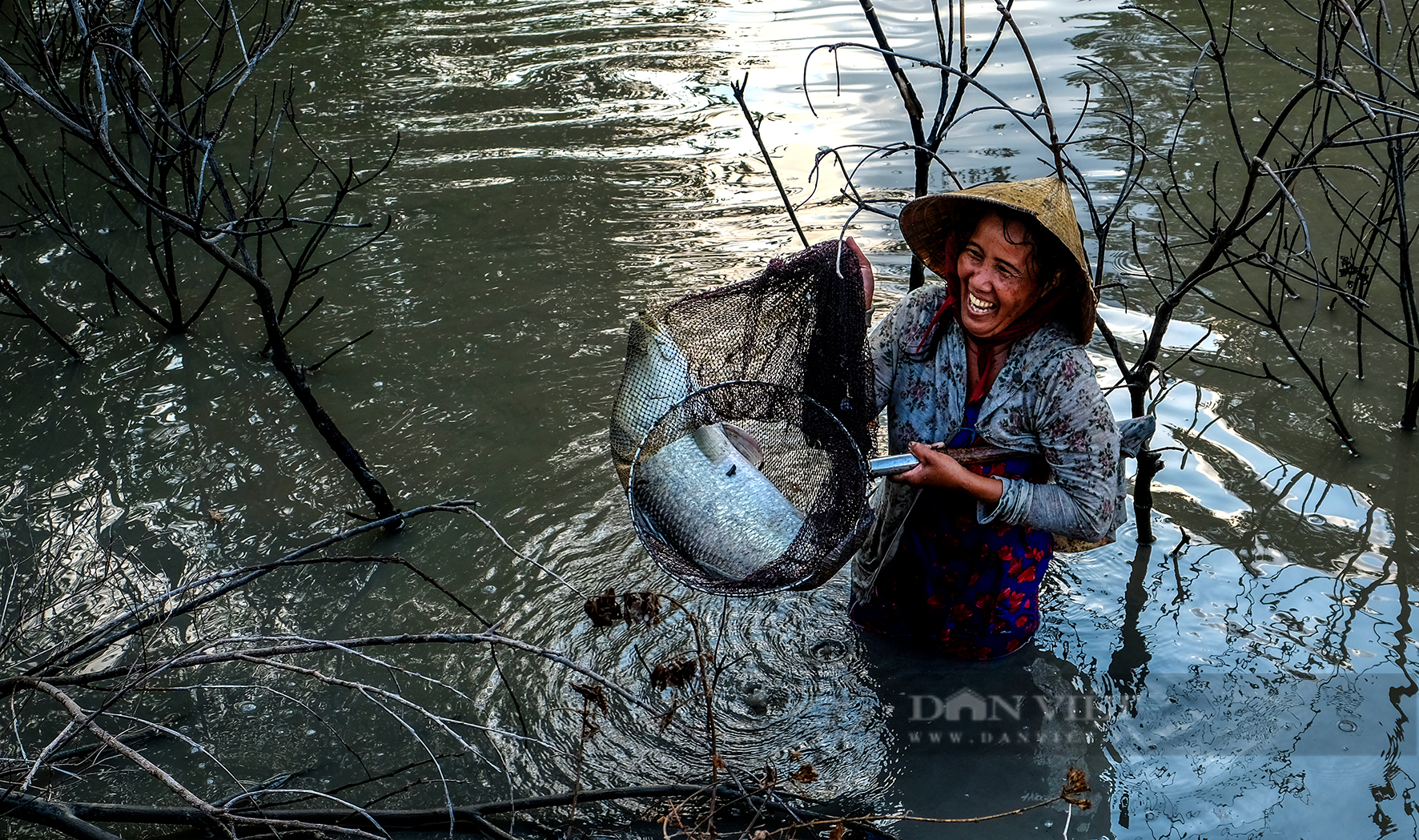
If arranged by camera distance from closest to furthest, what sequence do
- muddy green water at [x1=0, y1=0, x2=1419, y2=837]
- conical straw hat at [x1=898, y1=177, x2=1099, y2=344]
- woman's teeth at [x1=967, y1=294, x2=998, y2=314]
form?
conical straw hat at [x1=898, y1=177, x2=1099, y2=344], woman's teeth at [x1=967, y1=294, x2=998, y2=314], muddy green water at [x1=0, y1=0, x2=1419, y2=837]

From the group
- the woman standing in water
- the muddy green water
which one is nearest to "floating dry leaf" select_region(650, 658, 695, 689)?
the muddy green water

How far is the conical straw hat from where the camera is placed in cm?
256

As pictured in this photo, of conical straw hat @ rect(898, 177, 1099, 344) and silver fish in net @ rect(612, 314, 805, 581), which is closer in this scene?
conical straw hat @ rect(898, 177, 1099, 344)

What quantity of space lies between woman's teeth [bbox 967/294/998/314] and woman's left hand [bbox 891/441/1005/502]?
0.36 m

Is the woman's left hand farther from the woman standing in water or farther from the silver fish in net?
the silver fish in net

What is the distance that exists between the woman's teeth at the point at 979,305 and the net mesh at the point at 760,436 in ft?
0.87

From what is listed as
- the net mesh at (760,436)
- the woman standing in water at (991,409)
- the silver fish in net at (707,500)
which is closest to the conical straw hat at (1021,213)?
the woman standing in water at (991,409)

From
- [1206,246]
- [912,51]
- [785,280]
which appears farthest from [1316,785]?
[912,51]

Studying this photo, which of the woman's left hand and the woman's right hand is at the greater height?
the woman's right hand

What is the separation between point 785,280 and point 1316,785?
2.03 metres

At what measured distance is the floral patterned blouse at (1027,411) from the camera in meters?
2.69

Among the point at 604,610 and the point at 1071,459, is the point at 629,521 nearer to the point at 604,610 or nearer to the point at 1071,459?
the point at 604,610

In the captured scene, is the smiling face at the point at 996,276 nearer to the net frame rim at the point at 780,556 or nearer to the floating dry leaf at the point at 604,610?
the net frame rim at the point at 780,556

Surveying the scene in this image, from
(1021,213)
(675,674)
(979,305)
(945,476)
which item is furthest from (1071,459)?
(675,674)
